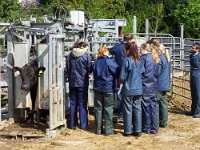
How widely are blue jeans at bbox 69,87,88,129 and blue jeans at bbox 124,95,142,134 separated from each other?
101cm

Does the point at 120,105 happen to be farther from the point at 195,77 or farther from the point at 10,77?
the point at 10,77

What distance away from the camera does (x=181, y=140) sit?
9.50 metres

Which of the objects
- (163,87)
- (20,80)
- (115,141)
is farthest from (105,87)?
(20,80)

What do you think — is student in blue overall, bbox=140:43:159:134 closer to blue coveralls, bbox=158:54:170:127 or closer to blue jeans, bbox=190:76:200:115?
blue coveralls, bbox=158:54:170:127

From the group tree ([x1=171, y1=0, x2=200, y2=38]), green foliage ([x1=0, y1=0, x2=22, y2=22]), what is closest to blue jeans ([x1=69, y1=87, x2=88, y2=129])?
green foliage ([x1=0, y1=0, x2=22, y2=22])

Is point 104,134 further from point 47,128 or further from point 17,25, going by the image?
point 17,25

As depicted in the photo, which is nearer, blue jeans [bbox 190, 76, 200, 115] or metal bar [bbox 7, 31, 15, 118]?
metal bar [bbox 7, 31, 15, 118]

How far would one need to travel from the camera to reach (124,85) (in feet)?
31.4

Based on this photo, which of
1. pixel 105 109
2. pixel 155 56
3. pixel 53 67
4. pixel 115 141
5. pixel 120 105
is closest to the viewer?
pixel 115 141

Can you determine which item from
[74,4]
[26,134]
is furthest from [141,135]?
[74,4]

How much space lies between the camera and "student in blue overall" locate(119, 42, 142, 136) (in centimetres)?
954

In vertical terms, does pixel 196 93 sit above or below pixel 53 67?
below

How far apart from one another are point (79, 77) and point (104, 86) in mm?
631

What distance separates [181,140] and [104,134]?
1.50 m
